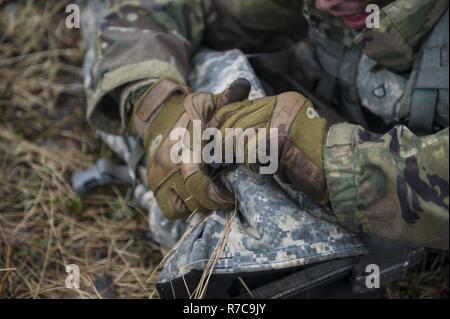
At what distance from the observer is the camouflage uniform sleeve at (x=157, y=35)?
1754 mm

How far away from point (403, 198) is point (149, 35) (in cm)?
88

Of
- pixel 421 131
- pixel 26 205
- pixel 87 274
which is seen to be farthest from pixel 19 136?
pixel 421 131

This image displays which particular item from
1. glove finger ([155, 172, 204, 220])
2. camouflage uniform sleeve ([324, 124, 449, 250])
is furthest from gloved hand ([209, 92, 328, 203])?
glove finger ([155, 172, 204, 220])

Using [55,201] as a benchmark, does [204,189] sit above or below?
above

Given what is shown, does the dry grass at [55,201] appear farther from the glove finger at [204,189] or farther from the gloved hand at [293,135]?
the gloved hand at [293,135]

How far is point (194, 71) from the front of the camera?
1898 mm

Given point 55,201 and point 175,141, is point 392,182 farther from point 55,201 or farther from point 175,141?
point 55,201

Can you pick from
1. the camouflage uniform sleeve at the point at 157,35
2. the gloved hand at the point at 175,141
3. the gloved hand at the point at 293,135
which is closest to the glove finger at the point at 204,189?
the gloved hand at the point at 175,141

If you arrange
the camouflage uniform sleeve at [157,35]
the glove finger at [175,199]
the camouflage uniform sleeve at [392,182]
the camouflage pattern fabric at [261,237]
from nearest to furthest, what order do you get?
the camouflage uniform sleeve at [392,182] < the camouflage pattern fabric at [261,237] < the glove finger at [175,199] < the camouflage uniform sleeve at [157,35]

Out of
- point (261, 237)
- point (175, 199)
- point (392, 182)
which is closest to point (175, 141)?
point (175, 199)

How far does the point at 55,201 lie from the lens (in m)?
1.99

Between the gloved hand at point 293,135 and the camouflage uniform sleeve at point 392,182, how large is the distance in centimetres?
3

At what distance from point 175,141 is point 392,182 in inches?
21.2
